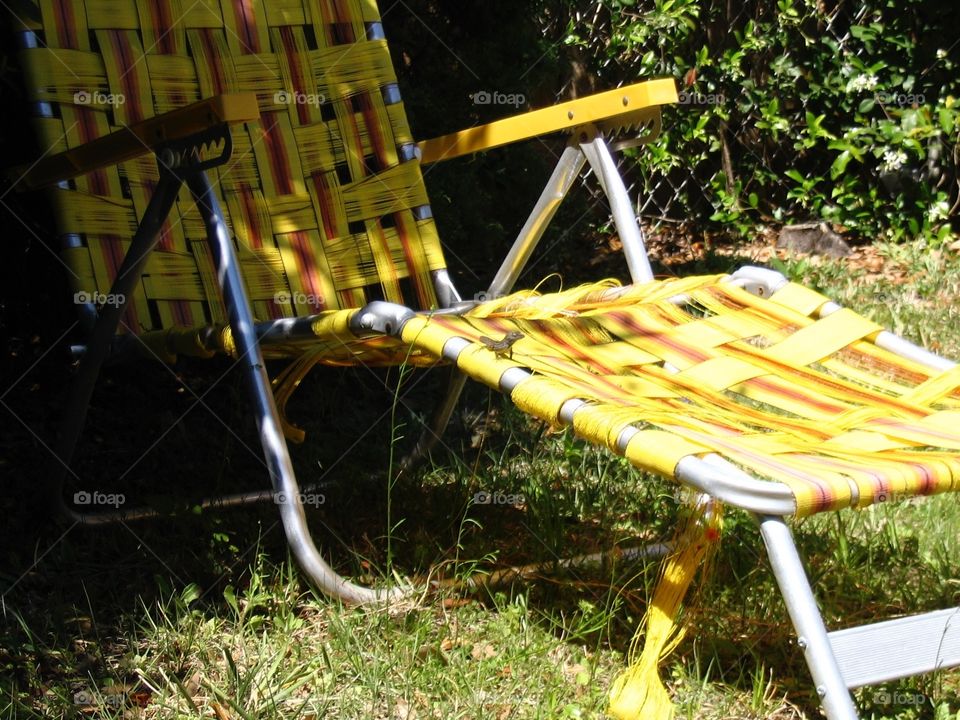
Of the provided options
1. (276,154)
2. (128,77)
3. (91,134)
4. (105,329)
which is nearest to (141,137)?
(105,329)

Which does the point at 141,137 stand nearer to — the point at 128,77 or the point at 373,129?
the point at 128,77

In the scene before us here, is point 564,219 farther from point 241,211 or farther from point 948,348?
point 241,211

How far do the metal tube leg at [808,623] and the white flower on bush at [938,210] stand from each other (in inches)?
136

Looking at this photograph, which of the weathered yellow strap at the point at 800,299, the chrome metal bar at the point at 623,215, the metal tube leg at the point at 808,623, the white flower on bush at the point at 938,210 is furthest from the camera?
the white flower on bush at the point at 938,210

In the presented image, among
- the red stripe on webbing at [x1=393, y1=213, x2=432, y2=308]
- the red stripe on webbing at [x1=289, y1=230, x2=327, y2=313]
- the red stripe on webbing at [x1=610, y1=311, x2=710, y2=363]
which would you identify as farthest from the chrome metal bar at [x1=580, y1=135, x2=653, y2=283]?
the red stripe on webbing at [x1=289, y1=230, x2=327, y2=313]

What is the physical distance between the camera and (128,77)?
7.76 ft

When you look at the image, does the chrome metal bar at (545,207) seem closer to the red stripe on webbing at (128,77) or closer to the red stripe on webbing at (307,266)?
the red stripe on webbing at (307,266)

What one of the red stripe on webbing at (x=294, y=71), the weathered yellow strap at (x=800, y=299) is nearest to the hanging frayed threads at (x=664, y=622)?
the weathered yellow strap at (x=800, y=299)

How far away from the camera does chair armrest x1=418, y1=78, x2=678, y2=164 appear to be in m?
2.07

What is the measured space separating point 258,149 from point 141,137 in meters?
0.78

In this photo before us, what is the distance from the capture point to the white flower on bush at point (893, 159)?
435 centimetres

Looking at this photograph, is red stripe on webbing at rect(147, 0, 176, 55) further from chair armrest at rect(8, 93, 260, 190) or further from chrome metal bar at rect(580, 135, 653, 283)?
chrome metal bar at rect(580, 135, 653, 283)

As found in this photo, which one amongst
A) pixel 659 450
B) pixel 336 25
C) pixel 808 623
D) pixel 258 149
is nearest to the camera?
pixel 808 623

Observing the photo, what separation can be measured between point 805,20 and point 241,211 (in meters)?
2.94
